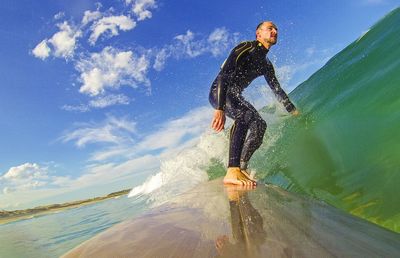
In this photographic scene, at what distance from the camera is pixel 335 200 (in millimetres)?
3668

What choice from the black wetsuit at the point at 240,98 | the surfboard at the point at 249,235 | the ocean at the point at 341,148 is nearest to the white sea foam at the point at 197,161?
the ocean at the point at 341,148

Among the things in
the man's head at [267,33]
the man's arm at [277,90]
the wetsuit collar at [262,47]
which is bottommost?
the man's arm at [277,90]

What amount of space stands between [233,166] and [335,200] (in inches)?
56.4

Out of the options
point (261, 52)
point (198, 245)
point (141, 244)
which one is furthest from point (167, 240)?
point (261, 52)

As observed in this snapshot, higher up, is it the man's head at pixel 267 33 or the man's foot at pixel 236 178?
the man's head at pixel 267 33

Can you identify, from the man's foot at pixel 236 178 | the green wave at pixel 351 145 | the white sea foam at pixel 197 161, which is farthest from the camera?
the white sea foam at pixel 197 161

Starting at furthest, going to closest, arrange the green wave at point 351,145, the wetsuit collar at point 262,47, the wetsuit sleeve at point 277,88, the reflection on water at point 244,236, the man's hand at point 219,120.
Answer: the wetsuit sleeve at point 277,88 < the wetsuit collar at point 262,47 < the man's hand at point 219,120 < the green wave at point 351,145 < the reflection on water at point 244,236

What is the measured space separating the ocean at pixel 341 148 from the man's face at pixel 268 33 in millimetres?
1753

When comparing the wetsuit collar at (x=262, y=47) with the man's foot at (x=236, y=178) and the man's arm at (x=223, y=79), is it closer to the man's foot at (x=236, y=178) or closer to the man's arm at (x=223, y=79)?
the man's arm at (x=223, y=79)

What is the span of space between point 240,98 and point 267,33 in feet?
3.44

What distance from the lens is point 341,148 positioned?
4844 millimetres

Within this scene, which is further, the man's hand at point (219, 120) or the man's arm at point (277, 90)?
the man's arm at point (277, 90)

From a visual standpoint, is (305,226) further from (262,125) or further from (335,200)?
(262,125)

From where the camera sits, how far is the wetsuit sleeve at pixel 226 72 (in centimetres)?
484
